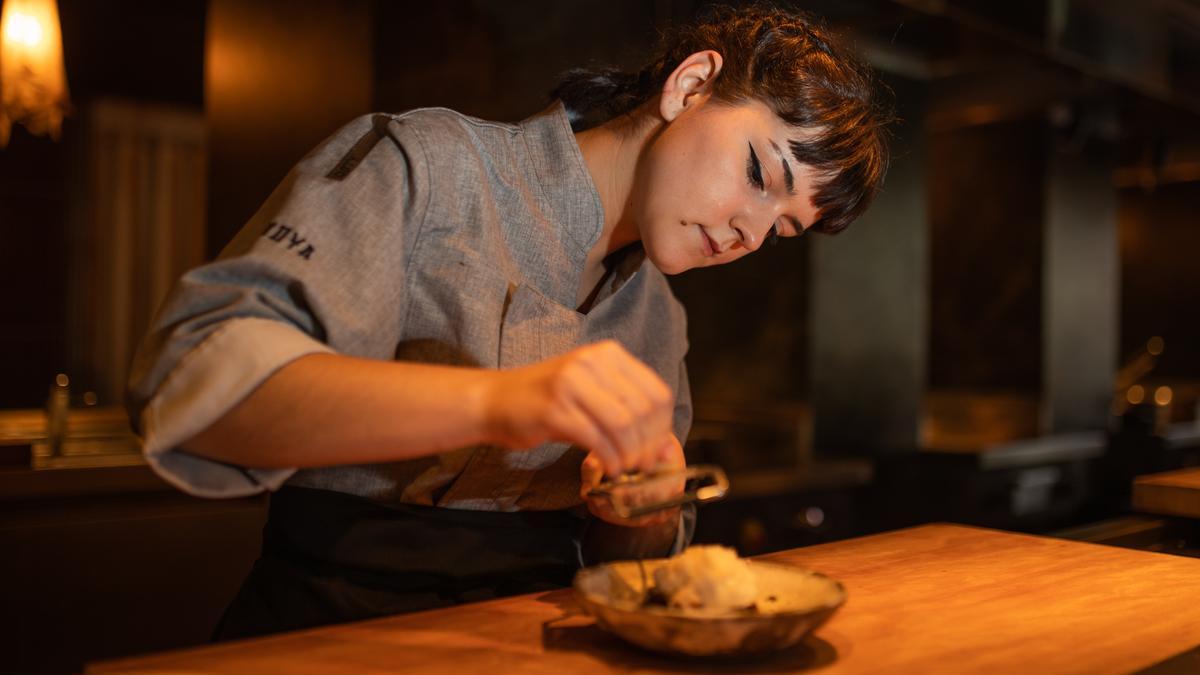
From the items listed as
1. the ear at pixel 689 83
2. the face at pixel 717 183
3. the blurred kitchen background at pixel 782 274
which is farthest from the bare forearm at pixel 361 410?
the blurred kitchen background at pixel 782 274

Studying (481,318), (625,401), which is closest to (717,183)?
(481,318)

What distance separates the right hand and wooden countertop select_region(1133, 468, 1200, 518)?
50.4 inches

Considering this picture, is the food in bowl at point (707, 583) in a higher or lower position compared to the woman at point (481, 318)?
lower

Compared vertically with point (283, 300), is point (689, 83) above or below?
above

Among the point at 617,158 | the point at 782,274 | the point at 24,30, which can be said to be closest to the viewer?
the point at 617,158

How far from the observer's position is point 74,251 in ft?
16.6

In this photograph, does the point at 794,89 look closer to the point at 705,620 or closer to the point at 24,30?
the point at 705,620

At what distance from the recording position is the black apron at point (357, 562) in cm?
109

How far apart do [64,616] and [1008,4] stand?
3.06m

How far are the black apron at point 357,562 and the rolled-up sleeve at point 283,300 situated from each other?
202 millimetres

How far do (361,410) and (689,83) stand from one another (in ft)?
1.90

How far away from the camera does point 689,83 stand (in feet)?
3.86

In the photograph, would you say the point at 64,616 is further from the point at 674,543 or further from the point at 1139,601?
the point at 1139,601

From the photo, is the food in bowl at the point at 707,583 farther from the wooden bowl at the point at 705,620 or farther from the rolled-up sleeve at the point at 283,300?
the rolled-up sleeve at the point at 283,300
